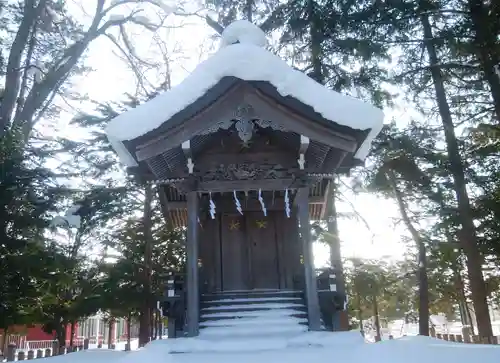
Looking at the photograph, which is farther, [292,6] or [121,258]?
[121,258]

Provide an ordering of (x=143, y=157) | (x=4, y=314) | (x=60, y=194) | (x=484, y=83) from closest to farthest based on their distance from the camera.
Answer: (x=143, y=157) → (x=4, y=314) → (x=60, y=194) → (x=484, y=83)

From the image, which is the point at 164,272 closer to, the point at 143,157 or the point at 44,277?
the point at 44,277

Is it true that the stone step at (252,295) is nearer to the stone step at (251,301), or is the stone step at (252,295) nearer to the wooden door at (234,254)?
the stone step at (251,301)

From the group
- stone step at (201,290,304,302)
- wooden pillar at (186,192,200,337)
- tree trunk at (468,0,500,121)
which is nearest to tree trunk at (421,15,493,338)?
tree trunk at (468,0,500,121)

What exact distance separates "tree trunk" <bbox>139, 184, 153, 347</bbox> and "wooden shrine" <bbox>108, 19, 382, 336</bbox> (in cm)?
702

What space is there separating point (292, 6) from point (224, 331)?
955cm

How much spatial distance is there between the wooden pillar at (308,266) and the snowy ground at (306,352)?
430 mm

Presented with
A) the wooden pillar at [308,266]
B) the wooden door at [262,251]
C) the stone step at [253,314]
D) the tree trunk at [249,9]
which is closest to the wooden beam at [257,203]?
the wooden door at [262,251]

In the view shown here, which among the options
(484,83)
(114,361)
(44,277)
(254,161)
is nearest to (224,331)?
(114,361)

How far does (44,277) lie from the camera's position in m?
9.16

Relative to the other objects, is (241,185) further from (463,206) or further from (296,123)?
(463,206)

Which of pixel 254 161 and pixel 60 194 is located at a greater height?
pixel 60 194

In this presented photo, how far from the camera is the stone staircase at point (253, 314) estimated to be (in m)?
6.27

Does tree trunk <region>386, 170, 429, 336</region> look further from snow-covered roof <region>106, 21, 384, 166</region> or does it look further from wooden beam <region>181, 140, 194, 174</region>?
wooden beam <region>181, 140, 194, 174</region>
